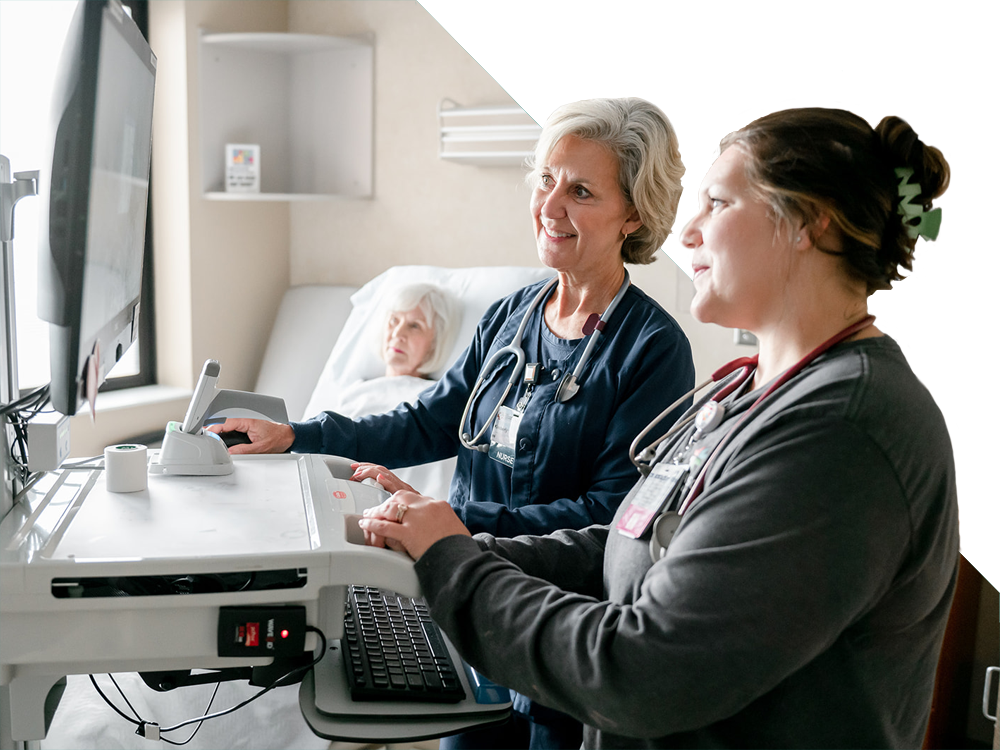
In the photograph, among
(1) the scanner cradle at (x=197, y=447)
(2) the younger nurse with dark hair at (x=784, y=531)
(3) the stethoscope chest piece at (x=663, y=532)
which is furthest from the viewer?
(1) the scanner cradle at (x=197, y=447)

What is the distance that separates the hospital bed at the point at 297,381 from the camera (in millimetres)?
1781

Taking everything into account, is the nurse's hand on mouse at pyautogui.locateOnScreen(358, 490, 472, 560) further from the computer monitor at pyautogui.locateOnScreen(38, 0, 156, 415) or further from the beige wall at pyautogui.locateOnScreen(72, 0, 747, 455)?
the beige wall at pyautogui.locateOnScreen(72, 0, 747, 455)

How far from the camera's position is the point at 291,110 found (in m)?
3.34

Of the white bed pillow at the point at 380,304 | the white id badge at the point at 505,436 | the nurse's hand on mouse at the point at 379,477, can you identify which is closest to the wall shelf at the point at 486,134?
the white bed pillow at the point at 380,304

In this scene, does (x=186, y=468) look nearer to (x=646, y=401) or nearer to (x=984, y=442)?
(x=646, y=401)

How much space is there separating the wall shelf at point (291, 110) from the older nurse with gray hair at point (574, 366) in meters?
1.71

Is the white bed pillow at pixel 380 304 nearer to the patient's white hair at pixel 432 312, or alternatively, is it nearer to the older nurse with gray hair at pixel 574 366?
the patient's white hair at pixel 432 312

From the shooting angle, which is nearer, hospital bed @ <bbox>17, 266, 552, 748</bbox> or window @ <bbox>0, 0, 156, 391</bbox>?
hospital bed @ <bbox>17, 266, 552, 748</bbox>

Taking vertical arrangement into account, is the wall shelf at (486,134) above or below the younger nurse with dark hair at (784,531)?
above

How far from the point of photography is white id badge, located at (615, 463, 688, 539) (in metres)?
0.98

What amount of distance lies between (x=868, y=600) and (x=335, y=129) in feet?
9.39

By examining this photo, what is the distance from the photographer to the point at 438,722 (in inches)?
41.0

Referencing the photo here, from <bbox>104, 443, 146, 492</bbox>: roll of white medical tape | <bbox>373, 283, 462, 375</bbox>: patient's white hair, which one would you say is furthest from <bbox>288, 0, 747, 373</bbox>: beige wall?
<bbox>104, 443, 146, 492</bbox>: roll of white medical tape

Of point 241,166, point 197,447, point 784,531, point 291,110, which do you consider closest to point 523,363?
point 197,447
